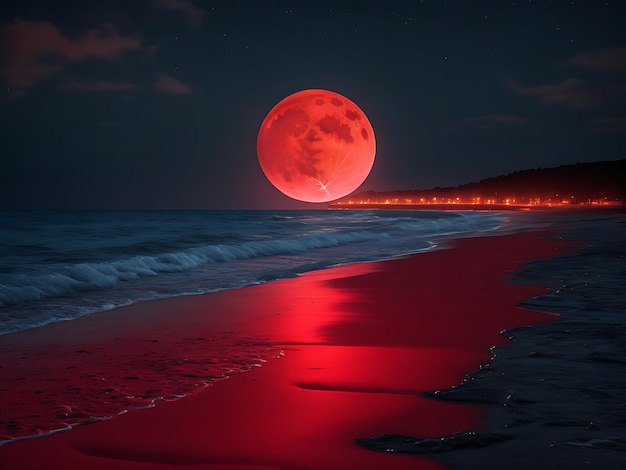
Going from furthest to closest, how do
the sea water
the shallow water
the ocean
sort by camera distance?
the sea water, the ocean, the shallow water

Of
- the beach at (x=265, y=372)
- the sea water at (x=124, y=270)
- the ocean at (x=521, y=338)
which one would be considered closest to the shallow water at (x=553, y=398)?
the ocean at (x=521, y=338)

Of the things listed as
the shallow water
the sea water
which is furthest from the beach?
the sea water

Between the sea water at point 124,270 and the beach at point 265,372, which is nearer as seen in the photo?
the beach at point 265,372

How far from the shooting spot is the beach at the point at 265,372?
3396mm

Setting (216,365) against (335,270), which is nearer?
(216,365)

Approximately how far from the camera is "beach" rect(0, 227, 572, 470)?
340 centimetres

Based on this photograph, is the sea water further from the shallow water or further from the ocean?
the shallow water

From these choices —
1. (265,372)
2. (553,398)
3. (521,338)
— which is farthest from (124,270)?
(553,398)

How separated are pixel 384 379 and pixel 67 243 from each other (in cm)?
2281

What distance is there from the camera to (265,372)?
5059 mm

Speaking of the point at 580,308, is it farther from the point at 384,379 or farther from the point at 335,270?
the point at 335,270

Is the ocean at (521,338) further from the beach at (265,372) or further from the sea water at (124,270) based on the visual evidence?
the beach at (265,372)

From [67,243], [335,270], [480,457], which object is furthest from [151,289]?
[67,243]

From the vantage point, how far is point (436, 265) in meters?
14.6
